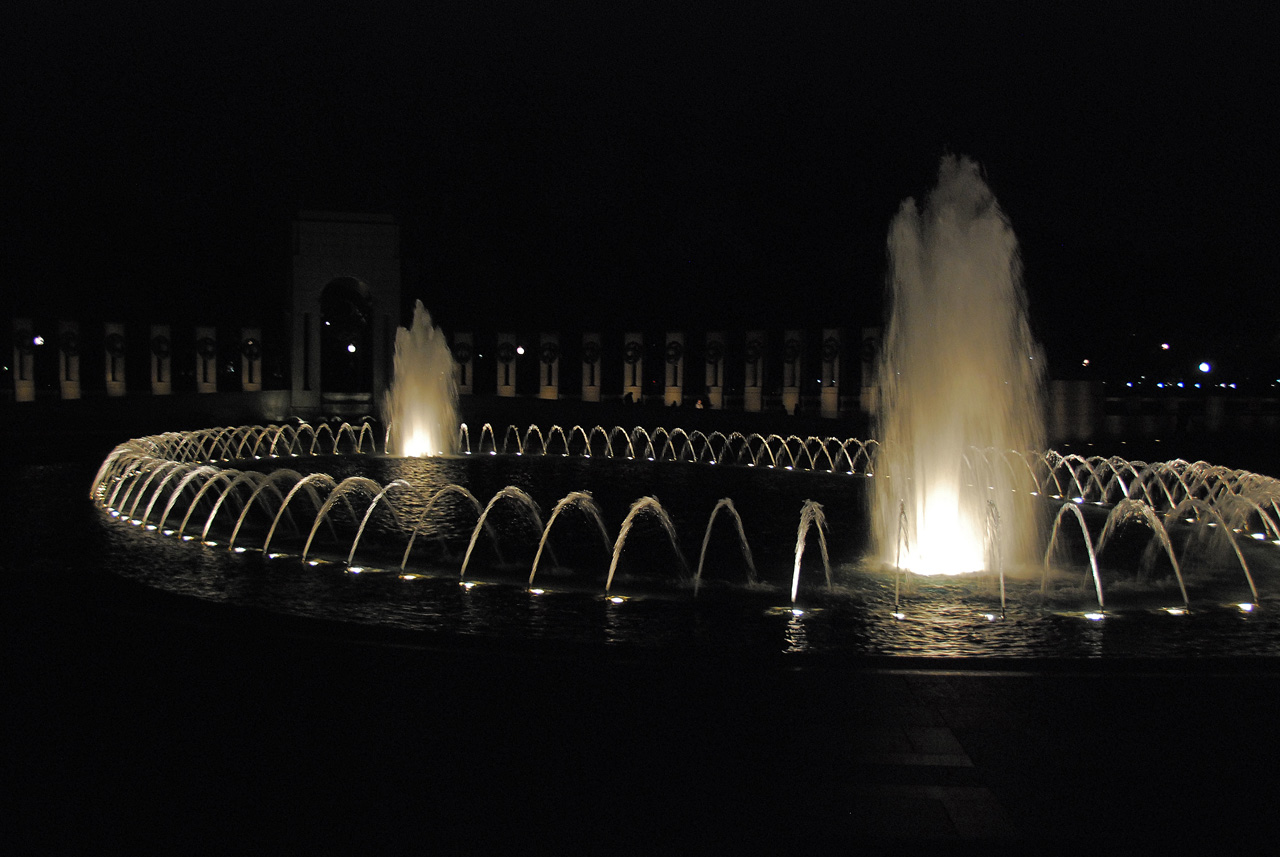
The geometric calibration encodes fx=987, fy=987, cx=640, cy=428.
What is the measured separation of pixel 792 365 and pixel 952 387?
88.4ft

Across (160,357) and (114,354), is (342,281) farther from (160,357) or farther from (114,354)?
(114,354)

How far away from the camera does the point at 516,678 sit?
642 centimetres

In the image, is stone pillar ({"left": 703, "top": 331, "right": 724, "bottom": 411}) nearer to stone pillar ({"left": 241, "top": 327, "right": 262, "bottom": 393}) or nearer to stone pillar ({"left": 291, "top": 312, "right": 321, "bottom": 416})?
stone pillar ({"left": 291, "top": 312, "right": 321, "bottom": 416})

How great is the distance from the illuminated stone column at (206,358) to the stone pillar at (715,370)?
1935 cm

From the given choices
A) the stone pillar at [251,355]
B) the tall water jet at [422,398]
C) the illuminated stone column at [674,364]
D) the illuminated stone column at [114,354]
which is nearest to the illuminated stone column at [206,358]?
the stone pillar at [251,355]

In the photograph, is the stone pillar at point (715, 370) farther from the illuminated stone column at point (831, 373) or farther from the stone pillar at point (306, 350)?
the stone pillar at point (306, 350)

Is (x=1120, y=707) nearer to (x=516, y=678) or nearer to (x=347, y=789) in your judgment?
(x=516, y=678)

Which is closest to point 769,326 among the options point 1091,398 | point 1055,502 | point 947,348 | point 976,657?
point 1091,398

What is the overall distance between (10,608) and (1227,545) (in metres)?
12.9

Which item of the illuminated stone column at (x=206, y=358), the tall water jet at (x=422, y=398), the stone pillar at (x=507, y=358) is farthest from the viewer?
the stone pillar at (x=507, y=358)

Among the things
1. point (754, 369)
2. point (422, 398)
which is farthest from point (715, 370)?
point (422, 398)

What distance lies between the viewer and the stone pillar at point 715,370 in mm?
39188

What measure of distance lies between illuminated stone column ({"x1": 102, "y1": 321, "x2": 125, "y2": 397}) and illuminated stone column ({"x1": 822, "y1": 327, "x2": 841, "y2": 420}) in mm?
27100

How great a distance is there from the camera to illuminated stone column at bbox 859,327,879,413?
3649cm
